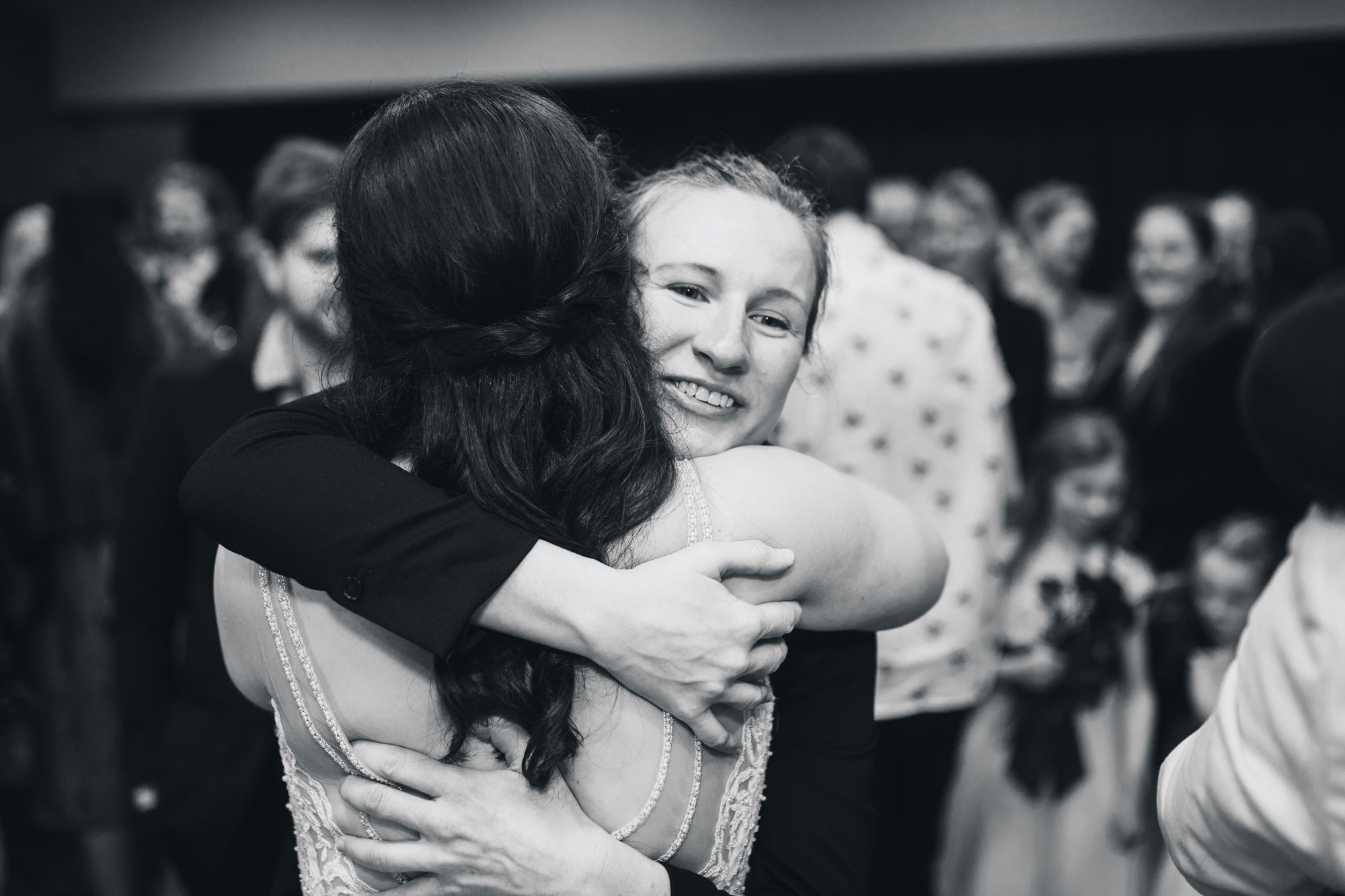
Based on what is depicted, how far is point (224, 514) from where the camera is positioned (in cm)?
99

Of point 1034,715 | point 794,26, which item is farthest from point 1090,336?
point 794,26

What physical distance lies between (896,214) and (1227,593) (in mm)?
2206

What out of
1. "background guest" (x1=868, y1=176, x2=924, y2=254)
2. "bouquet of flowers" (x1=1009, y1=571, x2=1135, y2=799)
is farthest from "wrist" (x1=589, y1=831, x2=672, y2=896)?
"background guest" (x1=868, y1=176, x2=924, y2=254)

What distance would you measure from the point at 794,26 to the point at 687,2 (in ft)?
2.05

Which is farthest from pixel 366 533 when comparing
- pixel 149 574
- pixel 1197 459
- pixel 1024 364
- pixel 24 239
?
pixel 24 239

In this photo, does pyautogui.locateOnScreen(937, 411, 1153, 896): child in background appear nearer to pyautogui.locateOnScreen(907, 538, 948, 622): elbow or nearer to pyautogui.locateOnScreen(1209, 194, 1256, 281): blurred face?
pyautogui.locateOnScreen(1209, 194, 1256, 281): blurred face

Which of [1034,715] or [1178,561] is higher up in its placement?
[1178,561]

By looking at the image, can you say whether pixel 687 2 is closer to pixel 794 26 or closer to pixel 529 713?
pixel 794 26

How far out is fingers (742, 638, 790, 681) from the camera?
103cm

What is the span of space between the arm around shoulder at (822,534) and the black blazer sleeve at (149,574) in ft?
3.91

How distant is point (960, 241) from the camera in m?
3.96

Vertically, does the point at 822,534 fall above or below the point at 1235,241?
below

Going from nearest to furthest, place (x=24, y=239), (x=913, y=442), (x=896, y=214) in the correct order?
(x=913, y=442), (x=24, y=239), (x=896, y=214)

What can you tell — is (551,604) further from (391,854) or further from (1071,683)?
(1071,683)
